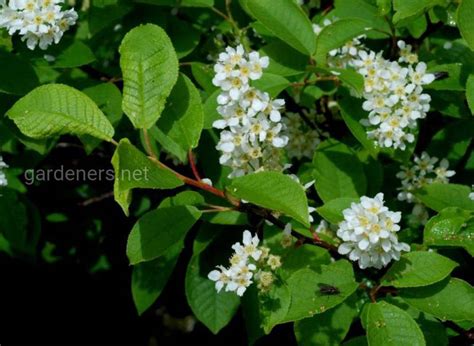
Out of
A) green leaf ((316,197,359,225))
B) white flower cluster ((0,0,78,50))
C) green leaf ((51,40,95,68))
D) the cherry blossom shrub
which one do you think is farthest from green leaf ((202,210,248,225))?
white flower cluster ((0,0,78,50))

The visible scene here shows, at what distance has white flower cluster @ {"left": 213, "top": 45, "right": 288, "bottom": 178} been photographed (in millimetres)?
2168

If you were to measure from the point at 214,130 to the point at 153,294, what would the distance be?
665mm

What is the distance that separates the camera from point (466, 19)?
7.15 ft

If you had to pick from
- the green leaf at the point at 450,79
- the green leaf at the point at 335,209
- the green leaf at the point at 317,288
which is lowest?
the green leaf at the point at 317,288

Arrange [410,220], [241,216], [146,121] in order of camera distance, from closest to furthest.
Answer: [146,121]
[241,216]
[410,220]

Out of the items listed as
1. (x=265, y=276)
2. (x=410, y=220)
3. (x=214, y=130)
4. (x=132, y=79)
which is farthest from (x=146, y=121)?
(x=410, y=220)

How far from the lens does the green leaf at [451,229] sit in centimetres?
221

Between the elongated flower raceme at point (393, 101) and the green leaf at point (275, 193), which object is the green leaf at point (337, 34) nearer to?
the elongated flower raceme at point (393, 101)

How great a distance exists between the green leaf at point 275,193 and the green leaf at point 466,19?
2.29ft

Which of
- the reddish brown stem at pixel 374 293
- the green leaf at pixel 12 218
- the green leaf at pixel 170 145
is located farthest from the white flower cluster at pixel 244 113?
the green leaf at pixel 12 218

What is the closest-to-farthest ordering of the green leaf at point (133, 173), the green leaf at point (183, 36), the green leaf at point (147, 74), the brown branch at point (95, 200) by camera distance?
the green leaf at point (133, 173), the green leaf at point (147, 74), the green leaf at point (183, 36), the brown branch at point (95, 200)

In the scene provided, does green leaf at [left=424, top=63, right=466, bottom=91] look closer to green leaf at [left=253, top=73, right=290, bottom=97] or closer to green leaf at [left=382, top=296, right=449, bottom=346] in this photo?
green leaf at [left=253, top=73, right=290, bottom=97]

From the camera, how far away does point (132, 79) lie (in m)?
2.06

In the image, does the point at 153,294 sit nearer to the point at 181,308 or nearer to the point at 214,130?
the point at 214,130
